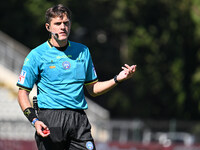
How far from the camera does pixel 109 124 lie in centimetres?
2308

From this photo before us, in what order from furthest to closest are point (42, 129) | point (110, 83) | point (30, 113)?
1. point (110, 83)
2. point (30, 113)
3. point (42, 129)

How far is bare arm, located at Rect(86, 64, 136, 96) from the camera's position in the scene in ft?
17.8

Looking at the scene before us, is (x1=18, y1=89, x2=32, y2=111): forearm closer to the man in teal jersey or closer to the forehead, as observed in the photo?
the man in teal jersey

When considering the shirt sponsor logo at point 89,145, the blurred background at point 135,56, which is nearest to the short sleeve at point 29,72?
the shirt sponsor logo at point 89,145

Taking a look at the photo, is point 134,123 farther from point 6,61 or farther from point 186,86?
point 6,61

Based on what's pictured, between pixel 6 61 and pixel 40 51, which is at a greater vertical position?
pixel 6 61

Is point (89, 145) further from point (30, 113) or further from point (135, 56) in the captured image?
point (135, 56)

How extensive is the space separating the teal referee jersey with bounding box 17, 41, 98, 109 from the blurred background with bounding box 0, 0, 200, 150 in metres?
15.8

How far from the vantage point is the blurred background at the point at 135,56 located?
22.9m

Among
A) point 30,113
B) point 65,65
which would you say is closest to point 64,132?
point 30,113

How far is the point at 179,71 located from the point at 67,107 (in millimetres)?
21793

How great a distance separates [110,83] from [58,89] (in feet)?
1.87

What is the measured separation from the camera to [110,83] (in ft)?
18.2

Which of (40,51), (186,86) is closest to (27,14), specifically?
(186,86)
